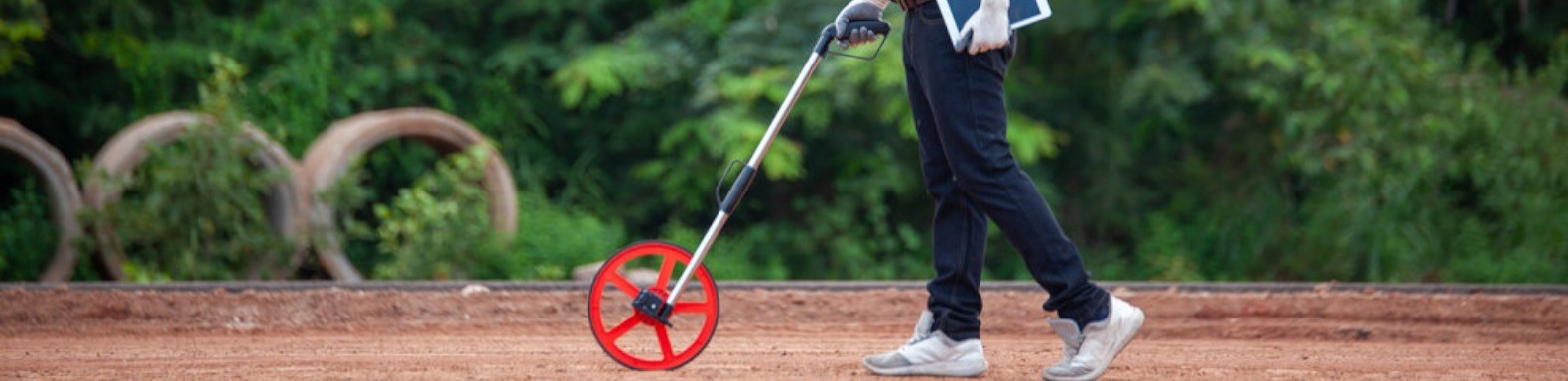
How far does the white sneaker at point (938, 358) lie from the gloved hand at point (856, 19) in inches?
28.8

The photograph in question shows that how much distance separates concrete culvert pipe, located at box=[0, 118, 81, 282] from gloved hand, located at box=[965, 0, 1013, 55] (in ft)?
22.8

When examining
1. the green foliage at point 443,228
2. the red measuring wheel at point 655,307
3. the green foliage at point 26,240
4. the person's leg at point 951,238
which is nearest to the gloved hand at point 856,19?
the person's leg at point 951,238

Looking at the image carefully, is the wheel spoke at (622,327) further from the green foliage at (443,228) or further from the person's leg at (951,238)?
the green foliage at (443,228)

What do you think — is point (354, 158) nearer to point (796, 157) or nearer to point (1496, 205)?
point (796, 157)

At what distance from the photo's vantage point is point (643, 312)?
4578mm

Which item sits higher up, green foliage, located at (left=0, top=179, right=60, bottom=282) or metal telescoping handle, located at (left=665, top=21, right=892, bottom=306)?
green foliage, located at (left=0, top=179, right=60, bottom=282)

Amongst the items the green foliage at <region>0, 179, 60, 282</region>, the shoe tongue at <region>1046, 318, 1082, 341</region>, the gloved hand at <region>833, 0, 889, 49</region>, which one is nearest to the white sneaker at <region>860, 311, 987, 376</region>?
the shoe tongue at <region>1046, 318, 1082, 341</region>

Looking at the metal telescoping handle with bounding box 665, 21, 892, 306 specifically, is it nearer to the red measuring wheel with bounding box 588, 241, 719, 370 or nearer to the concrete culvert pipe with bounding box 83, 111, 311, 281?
the red measuring wheel with bounding box 588, 241, 719, 370

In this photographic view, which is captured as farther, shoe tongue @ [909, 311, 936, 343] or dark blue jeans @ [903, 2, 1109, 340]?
shoe tongue @ [909, 311, 936, 343]

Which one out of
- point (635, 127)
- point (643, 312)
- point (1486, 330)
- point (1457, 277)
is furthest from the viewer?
point (635, 127)

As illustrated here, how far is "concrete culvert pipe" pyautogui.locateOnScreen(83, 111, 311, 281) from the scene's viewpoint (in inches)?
389

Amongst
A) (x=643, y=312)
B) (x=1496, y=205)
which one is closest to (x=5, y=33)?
(x=643, y=312)

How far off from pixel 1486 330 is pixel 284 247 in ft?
20.6

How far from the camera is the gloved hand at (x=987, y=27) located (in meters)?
4.26
